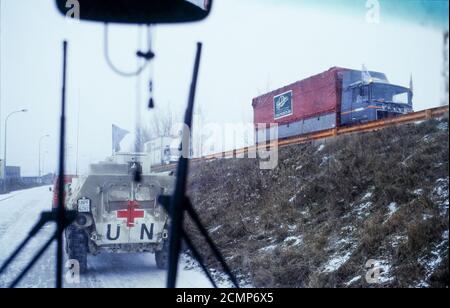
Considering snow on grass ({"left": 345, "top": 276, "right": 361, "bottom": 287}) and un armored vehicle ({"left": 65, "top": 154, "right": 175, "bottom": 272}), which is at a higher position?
un armored vehicle ({"left": 65, "top": 154, "right": 175, "bottom": 272})

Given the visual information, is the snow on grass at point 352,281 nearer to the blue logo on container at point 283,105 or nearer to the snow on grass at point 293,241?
the snow on grass at point 293,241

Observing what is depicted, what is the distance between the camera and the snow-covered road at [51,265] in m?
3.45

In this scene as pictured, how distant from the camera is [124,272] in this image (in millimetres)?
5316

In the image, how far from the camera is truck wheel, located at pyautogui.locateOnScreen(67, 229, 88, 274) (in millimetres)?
5336

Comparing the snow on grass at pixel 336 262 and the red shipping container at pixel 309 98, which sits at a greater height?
the red shipping container at pixel 309 98

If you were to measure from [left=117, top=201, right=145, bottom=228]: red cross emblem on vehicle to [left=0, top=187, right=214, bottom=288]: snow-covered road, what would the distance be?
0.72m

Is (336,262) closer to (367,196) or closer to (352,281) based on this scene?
(352,281)

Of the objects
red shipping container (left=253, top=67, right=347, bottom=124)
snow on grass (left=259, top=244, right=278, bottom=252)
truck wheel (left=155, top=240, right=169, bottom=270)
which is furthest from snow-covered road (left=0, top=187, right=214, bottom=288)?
red shipping container (left=253, top=67, right=347, bottom=124)

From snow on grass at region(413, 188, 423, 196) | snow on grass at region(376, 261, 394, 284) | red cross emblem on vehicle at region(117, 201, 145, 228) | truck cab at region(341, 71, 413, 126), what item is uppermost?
truck cab at region(341, 71, 413, 126)

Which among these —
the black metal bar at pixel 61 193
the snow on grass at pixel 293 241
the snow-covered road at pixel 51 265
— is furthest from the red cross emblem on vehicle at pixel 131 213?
the black metal bar at pixel 61 193

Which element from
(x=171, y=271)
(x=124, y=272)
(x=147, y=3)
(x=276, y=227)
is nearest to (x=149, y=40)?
(x=147, y=3)

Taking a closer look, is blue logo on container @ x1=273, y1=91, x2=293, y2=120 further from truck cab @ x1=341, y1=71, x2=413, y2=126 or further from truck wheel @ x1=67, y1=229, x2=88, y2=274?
truck wheel @ x1=67, y1=229, x2=88, y2=274
